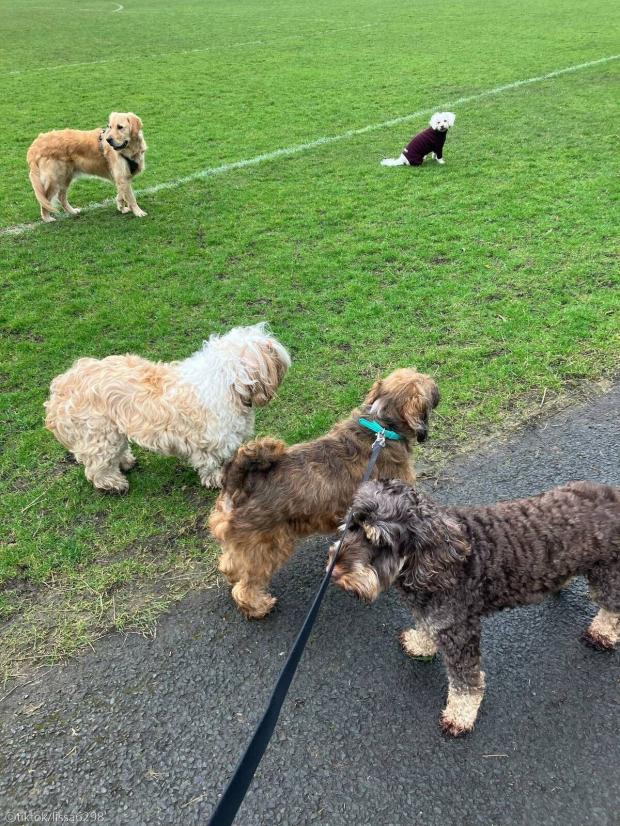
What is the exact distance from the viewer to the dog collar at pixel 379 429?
366 centimetres

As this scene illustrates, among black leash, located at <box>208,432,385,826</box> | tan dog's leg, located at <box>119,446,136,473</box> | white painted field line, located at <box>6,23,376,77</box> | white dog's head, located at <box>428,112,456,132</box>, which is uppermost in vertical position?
white painted field line, located at <box>6,23,376,77</box>

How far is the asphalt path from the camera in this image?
2771 mm

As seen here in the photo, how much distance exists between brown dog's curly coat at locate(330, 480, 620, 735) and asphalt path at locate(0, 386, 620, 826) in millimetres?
286

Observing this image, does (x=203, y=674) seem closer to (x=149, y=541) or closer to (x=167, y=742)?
(x=167, y=742)

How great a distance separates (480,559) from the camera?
115 inches

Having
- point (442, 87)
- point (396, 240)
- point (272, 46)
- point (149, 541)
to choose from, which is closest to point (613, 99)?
point (442, 87)

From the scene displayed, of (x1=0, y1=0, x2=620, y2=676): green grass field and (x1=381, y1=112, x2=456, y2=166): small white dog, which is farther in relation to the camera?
(x1=381, y1=112, x2=456, y2=166): small white dog

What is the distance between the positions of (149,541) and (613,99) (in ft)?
51.8

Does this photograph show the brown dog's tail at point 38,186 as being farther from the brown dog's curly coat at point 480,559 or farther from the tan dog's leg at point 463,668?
the tan dog's leg at point 463,668

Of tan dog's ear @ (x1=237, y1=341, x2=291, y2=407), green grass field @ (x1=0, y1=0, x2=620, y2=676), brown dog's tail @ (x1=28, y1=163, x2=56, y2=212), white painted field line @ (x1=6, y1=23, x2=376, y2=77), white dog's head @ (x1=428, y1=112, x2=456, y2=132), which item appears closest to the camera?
green grass field @ (x1=0, y1=0, x2=620, y2=676)

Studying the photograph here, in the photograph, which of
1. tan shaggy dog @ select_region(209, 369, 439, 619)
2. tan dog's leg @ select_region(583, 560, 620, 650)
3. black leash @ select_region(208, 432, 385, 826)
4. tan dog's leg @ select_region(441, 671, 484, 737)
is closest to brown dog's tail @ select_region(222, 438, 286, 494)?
tan shaggy dog @ select_region(209, 369, 439, 619)

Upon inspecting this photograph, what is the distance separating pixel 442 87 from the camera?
15586 millimetres

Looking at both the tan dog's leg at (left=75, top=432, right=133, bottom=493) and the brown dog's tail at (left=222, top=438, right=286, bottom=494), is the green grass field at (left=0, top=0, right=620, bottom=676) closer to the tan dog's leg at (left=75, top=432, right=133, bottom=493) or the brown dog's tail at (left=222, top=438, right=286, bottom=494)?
the tan dog's leg at (left=75, top=432, right=133, bottom=493)

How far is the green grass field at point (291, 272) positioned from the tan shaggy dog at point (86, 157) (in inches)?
23.9
